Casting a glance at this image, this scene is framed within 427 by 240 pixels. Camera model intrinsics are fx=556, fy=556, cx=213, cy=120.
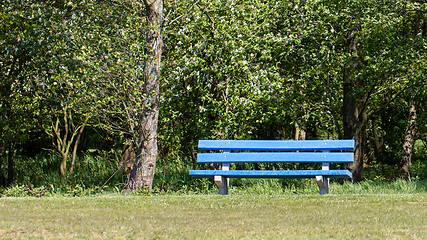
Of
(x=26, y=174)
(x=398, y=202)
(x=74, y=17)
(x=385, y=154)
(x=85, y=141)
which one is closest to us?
(x=398, y=202)

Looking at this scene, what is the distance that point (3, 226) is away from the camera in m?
5.27

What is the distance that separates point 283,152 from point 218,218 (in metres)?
2.91

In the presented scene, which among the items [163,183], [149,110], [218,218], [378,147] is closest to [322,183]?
[218,218]

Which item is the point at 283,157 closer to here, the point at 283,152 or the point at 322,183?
the point at 283,152

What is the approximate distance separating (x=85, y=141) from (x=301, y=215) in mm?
15017

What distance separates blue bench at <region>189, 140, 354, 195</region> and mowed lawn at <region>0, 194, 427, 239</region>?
0.59 meters

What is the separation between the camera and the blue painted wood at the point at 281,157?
8219 mm

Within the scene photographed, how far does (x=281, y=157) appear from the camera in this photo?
8.47 metres

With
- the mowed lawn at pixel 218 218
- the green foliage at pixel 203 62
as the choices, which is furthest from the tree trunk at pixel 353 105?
the mowed lawn at pixel 218 218

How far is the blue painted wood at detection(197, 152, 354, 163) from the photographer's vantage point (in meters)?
8.22

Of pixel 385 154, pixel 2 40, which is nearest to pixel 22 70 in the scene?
pixel 2 40

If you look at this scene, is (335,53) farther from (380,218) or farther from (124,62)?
(380,218)

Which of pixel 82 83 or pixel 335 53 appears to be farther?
pixel 335 53

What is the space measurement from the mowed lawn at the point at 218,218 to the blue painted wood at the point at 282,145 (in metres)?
1.00
